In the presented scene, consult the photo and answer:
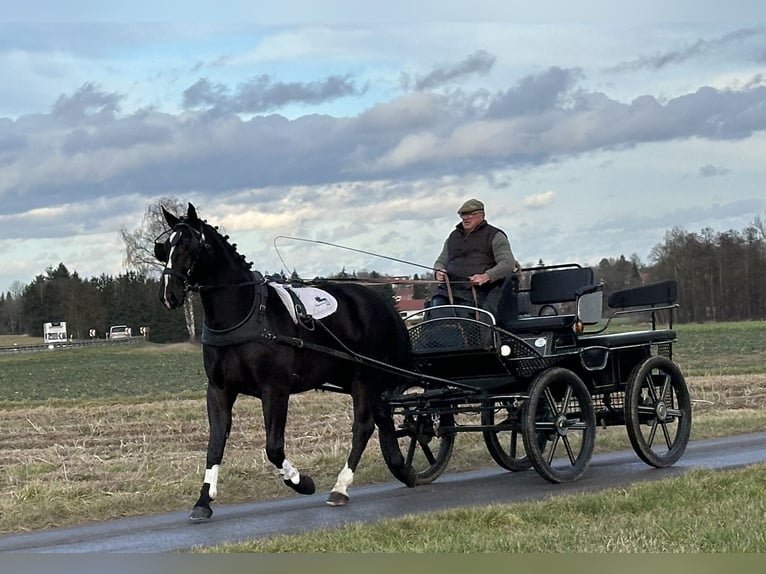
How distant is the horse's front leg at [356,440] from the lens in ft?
30.0

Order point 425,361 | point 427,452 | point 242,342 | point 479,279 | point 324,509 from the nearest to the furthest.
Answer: point 242,342
point 324,509
point 479,279
point 425,361
point 427,452

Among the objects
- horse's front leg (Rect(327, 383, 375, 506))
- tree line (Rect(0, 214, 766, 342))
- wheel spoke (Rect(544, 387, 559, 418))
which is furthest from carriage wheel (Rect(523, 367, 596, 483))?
tree line (Rect(0, 214, 766, 342))

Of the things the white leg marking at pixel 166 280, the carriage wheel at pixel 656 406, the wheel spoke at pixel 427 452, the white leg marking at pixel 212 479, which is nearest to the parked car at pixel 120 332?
the wheel spoke at pixel 427 452

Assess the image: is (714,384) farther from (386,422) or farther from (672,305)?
(386,422)

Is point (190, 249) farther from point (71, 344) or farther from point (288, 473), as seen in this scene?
point (71, 344)

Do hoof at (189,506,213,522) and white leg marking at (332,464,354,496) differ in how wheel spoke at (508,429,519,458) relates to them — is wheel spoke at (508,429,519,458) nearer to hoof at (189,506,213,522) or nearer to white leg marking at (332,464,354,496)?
white leg marking at (332,464,354,496)

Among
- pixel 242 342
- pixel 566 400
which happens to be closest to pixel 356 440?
pixel 242 342

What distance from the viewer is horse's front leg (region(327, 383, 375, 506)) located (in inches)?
360

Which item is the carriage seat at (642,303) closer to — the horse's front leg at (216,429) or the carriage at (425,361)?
the carriage at (425,361)

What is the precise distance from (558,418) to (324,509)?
2563 millimetres

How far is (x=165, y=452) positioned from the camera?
1350cm

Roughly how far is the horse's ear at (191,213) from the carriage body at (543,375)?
8.66ft

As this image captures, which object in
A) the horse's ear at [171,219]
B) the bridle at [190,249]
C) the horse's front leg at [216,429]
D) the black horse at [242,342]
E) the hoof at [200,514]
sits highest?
the horse's ear at [171,219]

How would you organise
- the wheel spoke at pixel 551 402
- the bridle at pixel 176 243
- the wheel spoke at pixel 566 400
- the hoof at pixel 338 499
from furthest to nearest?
the wheel spoke at pixel 566 400 < the wheel spoke at pixel 551 402 < the hoof at pixel 338 499 < the bridle at pixel 176 243
